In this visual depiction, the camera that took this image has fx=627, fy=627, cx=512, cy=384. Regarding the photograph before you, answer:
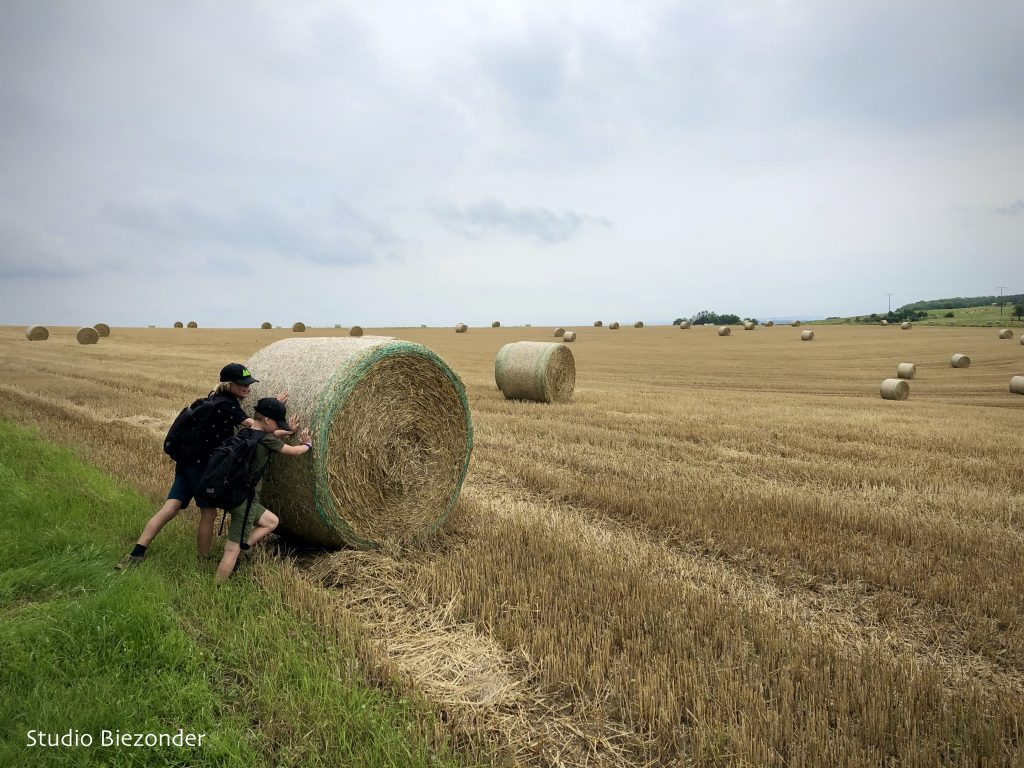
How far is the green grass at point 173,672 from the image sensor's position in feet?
9.38

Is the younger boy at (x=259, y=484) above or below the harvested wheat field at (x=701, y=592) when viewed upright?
above

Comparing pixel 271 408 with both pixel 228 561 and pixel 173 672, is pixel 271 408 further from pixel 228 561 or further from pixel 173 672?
pixel 173 672

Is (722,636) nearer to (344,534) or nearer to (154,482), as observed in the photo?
(344,534)

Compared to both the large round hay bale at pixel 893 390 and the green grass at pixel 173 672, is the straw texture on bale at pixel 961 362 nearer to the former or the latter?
the large round hay bale at pixel 893 390

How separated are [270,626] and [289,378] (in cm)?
229

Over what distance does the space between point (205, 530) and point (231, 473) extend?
2.07 feet

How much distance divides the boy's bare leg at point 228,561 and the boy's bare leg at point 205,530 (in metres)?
0.29

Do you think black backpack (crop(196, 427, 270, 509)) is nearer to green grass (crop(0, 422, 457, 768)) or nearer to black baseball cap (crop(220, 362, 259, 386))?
black baseball cap (crop(220, 362, 259, 386))

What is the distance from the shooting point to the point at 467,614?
434cm

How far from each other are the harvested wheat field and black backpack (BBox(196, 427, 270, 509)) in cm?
66

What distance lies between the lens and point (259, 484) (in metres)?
4.85

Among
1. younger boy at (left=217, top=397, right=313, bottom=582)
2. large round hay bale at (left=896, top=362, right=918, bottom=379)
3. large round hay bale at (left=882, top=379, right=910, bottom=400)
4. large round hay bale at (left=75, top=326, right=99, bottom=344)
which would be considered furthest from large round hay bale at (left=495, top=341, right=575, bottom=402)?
large round hay bale at (left=75, top=326, right=99, bottom=344)

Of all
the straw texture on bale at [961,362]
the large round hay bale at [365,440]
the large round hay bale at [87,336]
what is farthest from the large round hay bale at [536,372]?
the large round hay bale at [87,336]

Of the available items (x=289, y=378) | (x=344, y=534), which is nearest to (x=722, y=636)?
(x=344, y=534)
